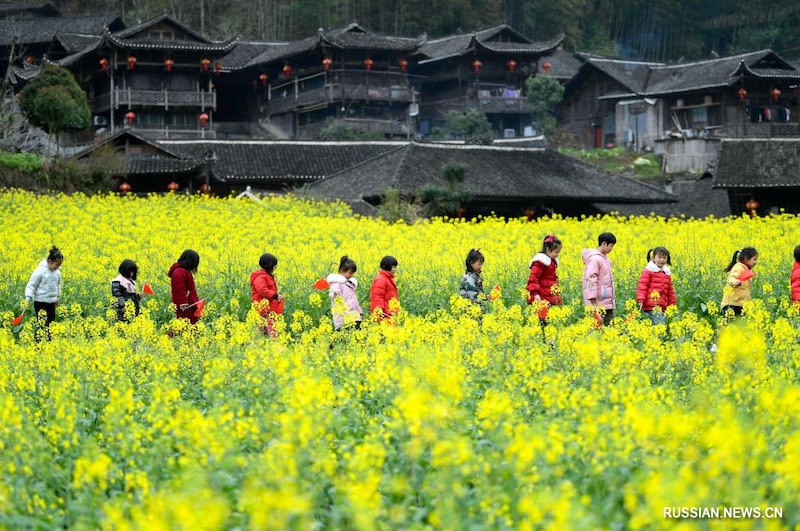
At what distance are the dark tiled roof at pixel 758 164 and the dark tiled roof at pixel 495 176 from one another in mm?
2195

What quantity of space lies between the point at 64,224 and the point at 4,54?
31.5m

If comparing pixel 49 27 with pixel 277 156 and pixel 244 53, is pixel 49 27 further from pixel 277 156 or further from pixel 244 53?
pixel 277 156

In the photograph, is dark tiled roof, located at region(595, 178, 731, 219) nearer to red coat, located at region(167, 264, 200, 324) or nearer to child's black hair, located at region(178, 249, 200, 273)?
red coat, located at region(167, 264, 200, 324)

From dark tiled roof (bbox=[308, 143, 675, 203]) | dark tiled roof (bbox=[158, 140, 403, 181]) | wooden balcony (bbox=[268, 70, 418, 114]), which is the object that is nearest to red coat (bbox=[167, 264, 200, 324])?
dark tiled roof (bbox=[308, 143, 675, 203])

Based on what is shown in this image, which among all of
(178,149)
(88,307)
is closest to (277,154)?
(178,149)

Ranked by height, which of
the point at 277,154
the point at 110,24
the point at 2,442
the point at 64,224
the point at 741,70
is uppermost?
the point at 110,24

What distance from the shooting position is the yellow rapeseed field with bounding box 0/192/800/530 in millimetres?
5086

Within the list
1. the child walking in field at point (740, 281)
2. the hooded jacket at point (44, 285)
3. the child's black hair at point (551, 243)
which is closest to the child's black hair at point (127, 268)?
the hooded jacket at point (44, 285)

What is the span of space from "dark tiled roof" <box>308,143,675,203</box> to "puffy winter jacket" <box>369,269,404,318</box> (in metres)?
18.2

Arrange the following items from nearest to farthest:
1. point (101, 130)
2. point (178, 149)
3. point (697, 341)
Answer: point (697, 341) < point (178, 149) < point (101, 130)

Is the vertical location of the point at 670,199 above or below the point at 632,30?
below

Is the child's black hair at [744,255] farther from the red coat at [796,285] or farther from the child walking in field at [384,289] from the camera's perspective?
the child walking in field at [384,289]

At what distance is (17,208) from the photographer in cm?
2520

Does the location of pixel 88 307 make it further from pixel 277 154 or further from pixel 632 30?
pixel 632 30
